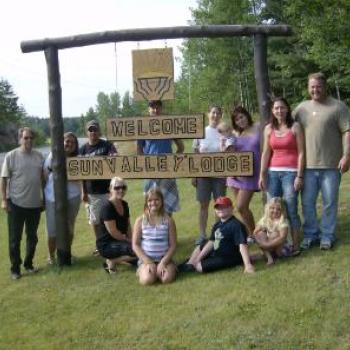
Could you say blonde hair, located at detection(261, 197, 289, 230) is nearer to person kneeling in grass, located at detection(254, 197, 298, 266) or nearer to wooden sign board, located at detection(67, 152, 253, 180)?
person kneeling in grass, located at detection(254, 197, 298, 266)

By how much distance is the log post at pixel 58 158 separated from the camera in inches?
256

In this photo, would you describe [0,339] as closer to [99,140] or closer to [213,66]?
[99,140]

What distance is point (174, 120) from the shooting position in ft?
20.6

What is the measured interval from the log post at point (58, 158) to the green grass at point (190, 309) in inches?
14.8

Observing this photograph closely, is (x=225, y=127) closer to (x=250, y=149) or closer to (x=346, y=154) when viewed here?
(x=250, y=149)

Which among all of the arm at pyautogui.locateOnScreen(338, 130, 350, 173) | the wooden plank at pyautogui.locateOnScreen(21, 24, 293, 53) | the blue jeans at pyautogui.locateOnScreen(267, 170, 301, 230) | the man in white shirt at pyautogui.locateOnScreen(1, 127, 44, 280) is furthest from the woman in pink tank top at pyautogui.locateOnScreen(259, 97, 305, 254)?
the man in white shirt at pyautogui.locateOnScreen(1, 127, 44, 280)

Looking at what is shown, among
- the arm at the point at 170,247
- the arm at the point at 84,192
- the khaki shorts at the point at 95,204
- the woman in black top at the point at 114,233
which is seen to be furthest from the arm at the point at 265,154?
the arm at the point at 84,192

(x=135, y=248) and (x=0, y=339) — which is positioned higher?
(x=135, y=248)

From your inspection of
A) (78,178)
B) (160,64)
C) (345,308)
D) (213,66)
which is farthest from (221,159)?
(213,66)

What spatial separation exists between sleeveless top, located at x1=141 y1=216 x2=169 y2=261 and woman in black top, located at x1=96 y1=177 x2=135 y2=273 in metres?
0.43

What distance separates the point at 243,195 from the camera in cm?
627

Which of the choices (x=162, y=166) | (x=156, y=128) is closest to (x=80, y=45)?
(x=156, y=128)

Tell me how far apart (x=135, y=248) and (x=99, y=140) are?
167 cm

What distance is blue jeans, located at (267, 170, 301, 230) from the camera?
5758 millimetres
